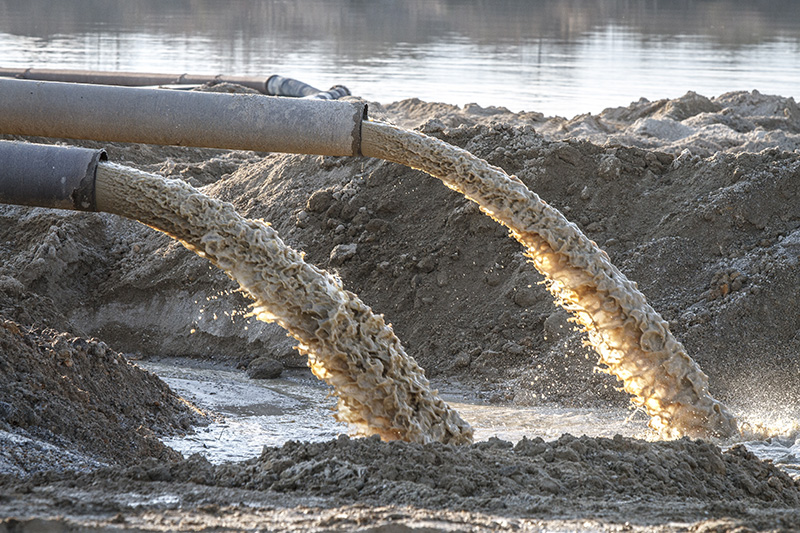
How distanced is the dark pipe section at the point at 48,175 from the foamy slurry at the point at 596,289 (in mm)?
2234

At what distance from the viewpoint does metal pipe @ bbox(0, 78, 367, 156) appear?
7.27 meters

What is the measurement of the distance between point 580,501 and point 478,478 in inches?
19.1

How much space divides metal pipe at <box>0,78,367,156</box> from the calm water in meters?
13.2

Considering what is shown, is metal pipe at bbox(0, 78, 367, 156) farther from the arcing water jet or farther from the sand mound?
the sand mound

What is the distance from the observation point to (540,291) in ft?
30.4

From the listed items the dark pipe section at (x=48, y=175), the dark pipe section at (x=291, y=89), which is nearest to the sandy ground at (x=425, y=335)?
the dark pipe section at (x=48, y=175)

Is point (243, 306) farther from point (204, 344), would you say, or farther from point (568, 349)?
point (568, 349)

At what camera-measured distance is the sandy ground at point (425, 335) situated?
13.1ft

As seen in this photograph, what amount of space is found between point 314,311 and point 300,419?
2297 mm

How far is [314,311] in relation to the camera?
561 centimetres

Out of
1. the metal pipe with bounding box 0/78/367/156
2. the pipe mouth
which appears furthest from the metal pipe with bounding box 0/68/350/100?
the pipe mouth

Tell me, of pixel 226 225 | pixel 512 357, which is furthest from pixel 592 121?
pixel 226 225

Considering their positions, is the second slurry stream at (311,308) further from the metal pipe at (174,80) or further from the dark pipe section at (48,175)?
the metal pipe at (174,80)

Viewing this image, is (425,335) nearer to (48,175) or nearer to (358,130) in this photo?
(358,130)
